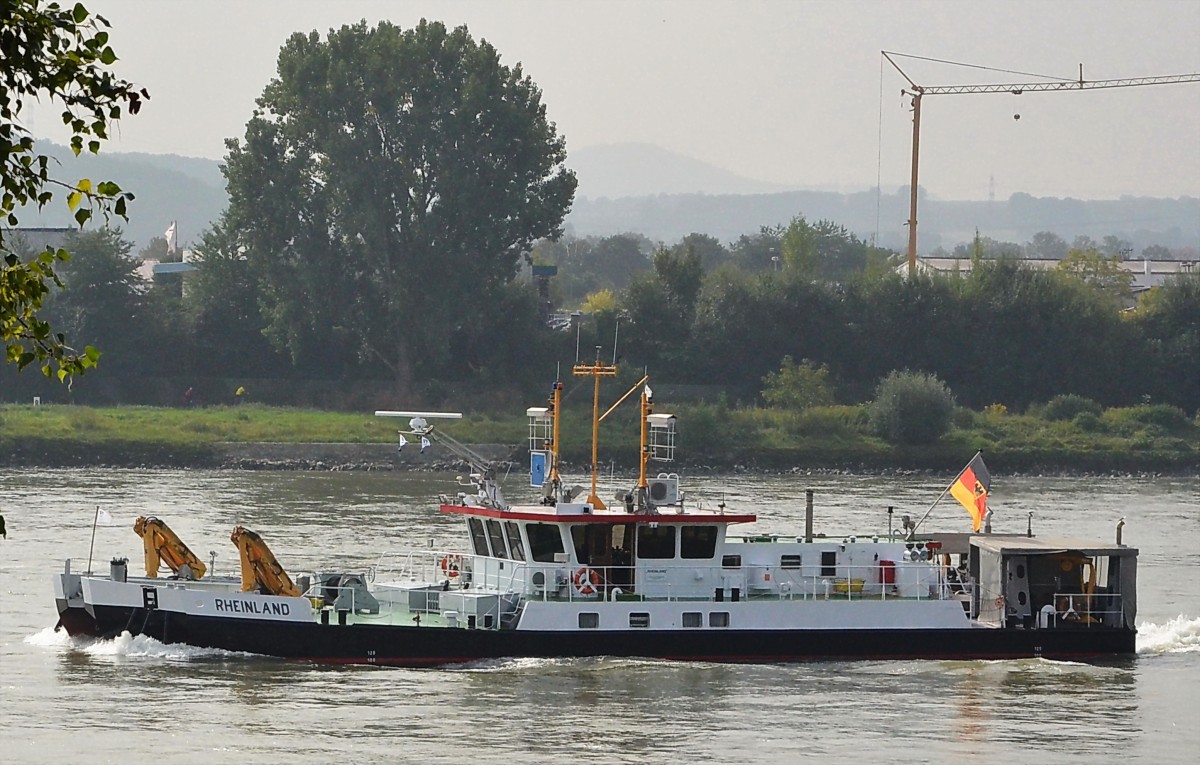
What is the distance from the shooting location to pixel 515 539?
26.9 m

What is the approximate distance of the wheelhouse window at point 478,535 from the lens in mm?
27531

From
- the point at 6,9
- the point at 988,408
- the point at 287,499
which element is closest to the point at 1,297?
the point at 6,9

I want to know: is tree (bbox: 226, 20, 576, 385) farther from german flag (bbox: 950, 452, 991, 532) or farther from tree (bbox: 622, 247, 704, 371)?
german flag (bbox: 950, 452, 991, 532)

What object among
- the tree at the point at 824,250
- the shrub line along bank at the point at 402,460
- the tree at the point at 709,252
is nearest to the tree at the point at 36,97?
the shrub line along bank at the point at 402,460

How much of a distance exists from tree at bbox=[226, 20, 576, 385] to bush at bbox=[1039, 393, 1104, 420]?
23143 mm

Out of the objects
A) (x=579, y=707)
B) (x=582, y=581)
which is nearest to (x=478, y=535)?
(x=582, y=581)

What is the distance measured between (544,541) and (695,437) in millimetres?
42008

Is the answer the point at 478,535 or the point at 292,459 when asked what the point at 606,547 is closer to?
the point at 478,535

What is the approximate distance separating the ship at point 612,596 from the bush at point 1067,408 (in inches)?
1914

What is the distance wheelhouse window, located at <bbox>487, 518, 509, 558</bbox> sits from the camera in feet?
89.0

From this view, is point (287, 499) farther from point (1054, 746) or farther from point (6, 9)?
point (6, 9)

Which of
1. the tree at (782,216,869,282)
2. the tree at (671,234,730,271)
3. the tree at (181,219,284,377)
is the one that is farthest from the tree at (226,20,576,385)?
the tree at (671,234,730,271)

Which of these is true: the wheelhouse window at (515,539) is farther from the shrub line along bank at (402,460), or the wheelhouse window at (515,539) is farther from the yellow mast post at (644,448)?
the shrub line along bank at (402,460)

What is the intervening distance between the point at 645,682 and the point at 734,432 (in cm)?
4405
